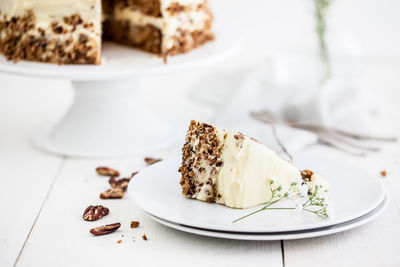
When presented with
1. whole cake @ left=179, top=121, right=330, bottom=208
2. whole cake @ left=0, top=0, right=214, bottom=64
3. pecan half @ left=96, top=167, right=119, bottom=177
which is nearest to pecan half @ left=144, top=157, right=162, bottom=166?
pecan half @ left=96, top=167, right=119, bottom=177

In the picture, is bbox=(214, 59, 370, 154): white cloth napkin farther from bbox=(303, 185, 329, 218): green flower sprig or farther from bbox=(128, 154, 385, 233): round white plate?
bbox=(303, 185, 329, 218): green flower sprig

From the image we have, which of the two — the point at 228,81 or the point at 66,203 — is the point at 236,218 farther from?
the point at 228,81

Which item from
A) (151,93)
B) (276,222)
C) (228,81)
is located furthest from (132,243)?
(151,93)

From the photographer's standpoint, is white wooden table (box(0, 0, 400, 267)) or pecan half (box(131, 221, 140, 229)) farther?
pecan half (box(131, 221, 140, 229))

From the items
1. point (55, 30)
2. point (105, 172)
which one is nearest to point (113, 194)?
point (105, 172)

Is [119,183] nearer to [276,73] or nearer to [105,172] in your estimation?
[105,172]

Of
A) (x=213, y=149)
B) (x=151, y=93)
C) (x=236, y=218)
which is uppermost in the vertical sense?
(x=213, y=149)
